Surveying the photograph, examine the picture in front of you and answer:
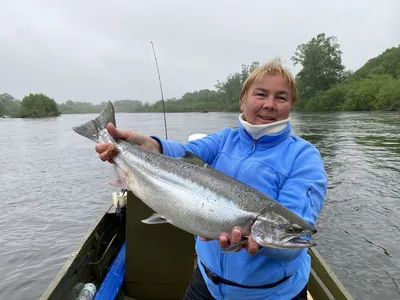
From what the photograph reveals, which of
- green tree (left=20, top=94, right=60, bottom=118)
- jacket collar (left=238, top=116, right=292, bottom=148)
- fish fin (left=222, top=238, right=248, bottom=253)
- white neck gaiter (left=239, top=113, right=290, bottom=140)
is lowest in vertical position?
green tree (left=20, top=94, right=60, bottom=118)

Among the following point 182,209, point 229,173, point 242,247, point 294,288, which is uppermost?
point 229,173

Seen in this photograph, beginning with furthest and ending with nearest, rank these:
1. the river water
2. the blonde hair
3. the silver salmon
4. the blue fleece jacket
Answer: the river water, the blonde hair, the blue fleece jacket, the silver salmon

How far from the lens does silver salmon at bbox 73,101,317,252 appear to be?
2.50 metres

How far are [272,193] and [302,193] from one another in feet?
1.02

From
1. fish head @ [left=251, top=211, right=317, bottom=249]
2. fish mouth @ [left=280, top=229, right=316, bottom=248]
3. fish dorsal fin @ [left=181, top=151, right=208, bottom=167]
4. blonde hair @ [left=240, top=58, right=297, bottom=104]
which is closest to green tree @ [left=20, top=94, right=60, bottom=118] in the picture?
fish dorsal fin @ [left=181, top=151, right=208, bottom=167]

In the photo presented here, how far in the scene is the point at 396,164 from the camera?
61.9ft

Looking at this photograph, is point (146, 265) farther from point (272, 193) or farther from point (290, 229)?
point (290, 229)

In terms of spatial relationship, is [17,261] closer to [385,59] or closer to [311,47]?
[311,47]

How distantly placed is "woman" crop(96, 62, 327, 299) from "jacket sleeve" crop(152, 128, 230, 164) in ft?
0.04

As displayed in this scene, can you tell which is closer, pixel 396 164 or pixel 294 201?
pixel 294 201

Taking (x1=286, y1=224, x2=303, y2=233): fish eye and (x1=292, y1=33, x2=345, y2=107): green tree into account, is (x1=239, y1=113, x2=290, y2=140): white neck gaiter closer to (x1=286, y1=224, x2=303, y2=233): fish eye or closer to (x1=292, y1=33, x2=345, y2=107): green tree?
(x1=286, y1=224, x2=303, y2=233): fish eye

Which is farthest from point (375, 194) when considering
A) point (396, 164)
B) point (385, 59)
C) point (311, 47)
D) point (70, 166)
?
point (385, 59)

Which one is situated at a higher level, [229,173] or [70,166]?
[229,173]

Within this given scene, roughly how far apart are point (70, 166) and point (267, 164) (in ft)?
73.1
